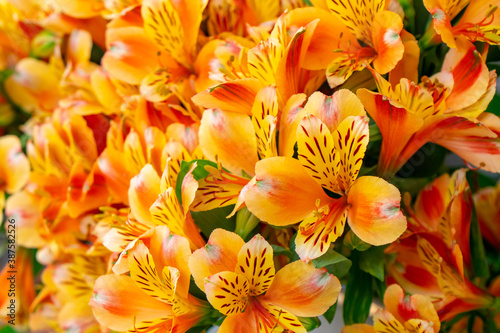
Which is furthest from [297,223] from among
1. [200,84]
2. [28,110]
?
[28,110]

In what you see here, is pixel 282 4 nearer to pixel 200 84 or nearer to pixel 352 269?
pixel 200 84

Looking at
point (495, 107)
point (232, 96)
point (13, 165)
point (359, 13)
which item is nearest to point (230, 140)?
point (232, 96)

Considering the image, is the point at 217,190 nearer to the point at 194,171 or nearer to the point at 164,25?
the point at 194,171

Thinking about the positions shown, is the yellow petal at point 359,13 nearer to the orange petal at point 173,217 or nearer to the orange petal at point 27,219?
the orange petal at point 173,217

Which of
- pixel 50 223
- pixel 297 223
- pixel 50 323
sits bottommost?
pixel 50 323

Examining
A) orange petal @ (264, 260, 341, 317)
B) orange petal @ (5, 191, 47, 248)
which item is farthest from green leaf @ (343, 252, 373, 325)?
orange petal @ (5, 191, 47, 248)

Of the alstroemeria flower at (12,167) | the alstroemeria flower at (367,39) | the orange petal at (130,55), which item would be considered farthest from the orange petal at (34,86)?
the alstroemeria flower at (367,39)
